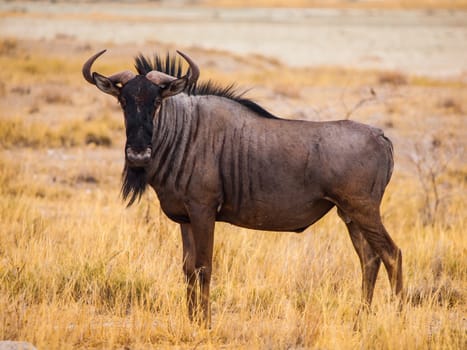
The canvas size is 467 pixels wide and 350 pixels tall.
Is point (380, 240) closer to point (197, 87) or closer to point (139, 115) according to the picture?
point (197, 87)

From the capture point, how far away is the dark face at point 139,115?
16.3 feet

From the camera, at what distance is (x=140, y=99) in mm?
5070

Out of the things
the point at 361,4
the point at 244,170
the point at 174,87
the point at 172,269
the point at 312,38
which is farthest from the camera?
the point at 361,4

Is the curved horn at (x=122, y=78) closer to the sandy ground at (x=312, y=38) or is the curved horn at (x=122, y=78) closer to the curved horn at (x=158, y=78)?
the curved horn at (x=158, y=78)

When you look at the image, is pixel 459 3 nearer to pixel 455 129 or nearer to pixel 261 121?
pixel 455 129

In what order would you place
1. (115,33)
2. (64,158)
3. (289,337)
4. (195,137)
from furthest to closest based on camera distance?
(115,33), (64,158), (195,137), (289,337)

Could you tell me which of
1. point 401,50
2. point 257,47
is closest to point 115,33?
point 257,47

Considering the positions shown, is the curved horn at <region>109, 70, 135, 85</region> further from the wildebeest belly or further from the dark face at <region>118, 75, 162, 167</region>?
the wildebeest belly

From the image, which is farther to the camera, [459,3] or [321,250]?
[459,3]

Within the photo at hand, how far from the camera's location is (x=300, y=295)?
612 centimetres

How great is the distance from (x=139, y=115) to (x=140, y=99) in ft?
0.37

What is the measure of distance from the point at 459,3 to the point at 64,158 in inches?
3076

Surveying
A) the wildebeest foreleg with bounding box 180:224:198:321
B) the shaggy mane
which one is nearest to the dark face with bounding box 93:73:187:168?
the shaggy mane

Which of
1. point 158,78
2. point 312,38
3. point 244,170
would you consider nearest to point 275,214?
point 244,170
